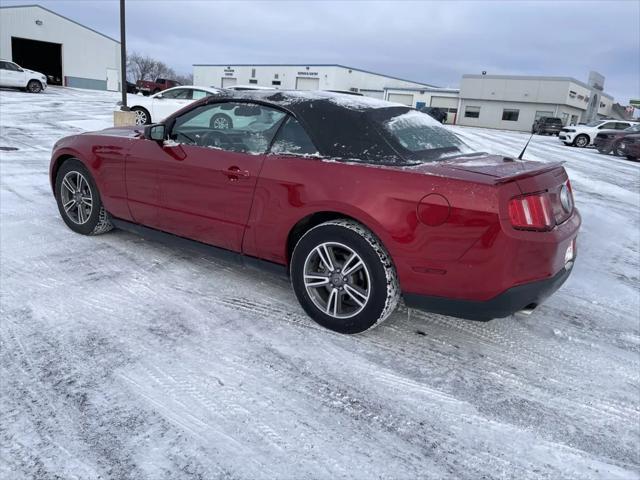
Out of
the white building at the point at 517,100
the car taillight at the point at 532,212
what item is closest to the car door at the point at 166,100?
the car taillight at the point at 532,212

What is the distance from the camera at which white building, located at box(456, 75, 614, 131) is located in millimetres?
48188

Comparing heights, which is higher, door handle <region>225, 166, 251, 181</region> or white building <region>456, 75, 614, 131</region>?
white building <region>456, 75, 614, 131</region>

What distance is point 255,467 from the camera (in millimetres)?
1883

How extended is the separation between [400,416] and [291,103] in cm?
215

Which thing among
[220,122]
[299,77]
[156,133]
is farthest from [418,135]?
[299,77]

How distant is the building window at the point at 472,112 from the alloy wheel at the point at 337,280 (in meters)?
54.1

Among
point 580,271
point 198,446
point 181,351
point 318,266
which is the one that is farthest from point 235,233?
point 580,271

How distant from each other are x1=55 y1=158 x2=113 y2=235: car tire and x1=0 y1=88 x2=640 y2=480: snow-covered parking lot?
47cm

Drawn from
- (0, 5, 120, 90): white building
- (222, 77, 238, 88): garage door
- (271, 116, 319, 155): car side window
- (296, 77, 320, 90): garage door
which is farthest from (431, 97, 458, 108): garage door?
(271, 116, 319, 155): car side window

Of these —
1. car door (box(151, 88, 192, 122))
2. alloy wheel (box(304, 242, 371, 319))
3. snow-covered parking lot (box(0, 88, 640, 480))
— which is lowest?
snow-covered parking lot (box(0, 88, 640, 480))

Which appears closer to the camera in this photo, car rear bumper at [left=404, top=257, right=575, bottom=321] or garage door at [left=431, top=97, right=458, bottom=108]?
car rear bumper at [left=404, top=257, right=575, bottom=321]

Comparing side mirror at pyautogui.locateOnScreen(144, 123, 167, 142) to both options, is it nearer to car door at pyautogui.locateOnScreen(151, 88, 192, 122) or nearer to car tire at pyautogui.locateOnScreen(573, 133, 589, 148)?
car door at pyautogui.locateOnScreen(151, 88, 192, 122)

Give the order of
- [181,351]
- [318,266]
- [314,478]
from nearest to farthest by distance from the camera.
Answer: [314,478], [181,351], [318,266]

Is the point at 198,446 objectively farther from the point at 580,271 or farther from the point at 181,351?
the point at 580,271
